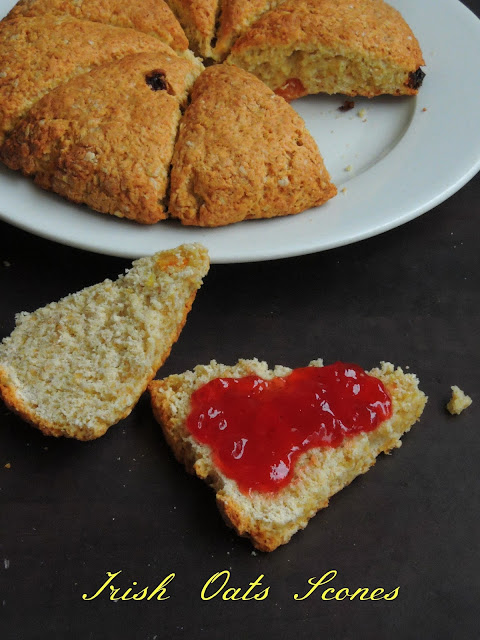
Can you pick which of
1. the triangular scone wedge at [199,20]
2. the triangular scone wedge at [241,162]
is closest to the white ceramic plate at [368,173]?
the triangular scone wedge at [241,162]

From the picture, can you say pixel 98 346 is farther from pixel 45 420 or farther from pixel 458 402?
pixel 458 402

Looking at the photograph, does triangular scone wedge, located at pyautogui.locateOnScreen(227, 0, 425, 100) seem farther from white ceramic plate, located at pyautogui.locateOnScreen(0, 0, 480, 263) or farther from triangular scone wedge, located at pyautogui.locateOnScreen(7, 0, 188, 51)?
triangular scone wedge, located at pyautogui.locateOnScreen(7, 0, 188, 51)

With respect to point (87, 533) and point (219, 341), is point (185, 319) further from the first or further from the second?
point (87, 533)

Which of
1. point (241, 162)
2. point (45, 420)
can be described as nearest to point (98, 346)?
point (45, 420)

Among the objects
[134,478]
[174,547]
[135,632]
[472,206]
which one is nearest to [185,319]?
[134,478]

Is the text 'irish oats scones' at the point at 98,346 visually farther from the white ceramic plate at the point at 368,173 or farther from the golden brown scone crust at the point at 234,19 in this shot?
the golden brown scone crust at the point at 234,19

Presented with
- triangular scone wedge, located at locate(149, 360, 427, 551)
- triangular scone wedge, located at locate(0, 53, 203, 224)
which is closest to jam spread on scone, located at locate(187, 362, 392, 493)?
triangular scone wedge, located at locate(149, 360, 427, 551)
